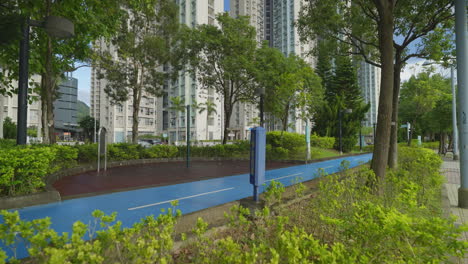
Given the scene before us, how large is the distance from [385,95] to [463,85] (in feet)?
6.44

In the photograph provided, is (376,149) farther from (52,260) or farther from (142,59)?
(142,59)

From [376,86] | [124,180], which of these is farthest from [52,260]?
[376,86]

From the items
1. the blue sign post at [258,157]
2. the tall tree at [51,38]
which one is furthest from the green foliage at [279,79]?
the blue sign post at [258,157]

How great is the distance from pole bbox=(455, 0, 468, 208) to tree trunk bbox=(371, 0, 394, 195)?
160 cm

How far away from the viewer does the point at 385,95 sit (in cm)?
620

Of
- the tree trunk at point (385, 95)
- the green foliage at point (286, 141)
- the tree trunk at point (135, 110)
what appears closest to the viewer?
the tree trunk at point (385, 95)

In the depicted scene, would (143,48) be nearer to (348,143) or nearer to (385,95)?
(385,95)

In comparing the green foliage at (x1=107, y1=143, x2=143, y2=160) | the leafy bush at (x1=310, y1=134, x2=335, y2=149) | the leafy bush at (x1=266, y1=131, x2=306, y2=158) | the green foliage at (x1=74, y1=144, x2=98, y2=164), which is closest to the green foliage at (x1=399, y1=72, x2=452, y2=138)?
the leafy bush at (x1=310, y1=134, x2=335, y2=149)

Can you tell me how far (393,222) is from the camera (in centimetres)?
207

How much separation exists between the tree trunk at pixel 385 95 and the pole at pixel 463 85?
1601 millimetres

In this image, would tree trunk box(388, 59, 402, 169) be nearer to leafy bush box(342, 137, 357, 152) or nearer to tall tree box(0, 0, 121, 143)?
tall tree box(0, 0, 121, 143)

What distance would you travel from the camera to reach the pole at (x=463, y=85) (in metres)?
5.99

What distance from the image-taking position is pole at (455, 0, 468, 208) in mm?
5988

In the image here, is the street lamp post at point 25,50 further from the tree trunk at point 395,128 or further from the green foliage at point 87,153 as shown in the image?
the tree trunk at point 395,128
